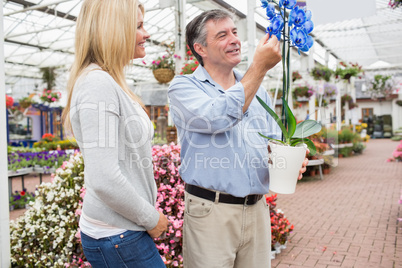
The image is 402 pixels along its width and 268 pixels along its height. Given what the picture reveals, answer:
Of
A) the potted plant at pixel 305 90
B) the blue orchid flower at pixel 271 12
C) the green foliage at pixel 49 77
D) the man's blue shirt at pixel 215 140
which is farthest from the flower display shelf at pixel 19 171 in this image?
the green foliage at pixel 49 77

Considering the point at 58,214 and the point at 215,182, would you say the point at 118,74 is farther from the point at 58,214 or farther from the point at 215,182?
the point at 58,214

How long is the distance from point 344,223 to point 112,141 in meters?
4.22

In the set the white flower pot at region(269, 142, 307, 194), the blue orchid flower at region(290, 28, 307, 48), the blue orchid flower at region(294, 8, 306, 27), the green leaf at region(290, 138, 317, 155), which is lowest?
the white flower pot at region(269, 142, 307, 194)

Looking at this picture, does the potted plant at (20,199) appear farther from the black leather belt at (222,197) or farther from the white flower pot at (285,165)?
the white flower pot at (285,165)

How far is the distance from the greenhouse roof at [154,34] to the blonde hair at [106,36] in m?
6.34

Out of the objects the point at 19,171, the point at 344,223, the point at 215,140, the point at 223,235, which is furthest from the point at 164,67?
the point at 223,235

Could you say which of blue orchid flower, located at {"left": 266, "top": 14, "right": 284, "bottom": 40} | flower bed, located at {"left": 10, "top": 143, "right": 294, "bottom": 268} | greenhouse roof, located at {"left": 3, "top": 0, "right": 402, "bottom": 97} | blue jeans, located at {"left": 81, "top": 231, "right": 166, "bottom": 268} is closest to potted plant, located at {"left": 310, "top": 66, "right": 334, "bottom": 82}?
greenhouse roof, located at {"left": 3, "top": 0, "right": 402, "bottom": 97}

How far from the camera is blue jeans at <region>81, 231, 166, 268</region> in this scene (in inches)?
42.4

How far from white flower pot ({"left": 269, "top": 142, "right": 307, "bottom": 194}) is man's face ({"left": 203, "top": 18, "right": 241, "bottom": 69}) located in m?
0.41

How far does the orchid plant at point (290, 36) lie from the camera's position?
4.21 ft

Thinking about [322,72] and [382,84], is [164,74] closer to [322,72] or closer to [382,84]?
[322,72]

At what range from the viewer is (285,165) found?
4.40ft

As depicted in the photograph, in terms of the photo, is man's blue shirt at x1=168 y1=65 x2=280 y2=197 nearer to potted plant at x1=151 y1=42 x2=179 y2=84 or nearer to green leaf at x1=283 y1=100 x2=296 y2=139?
green leaf at x1=283 y1=100 x2=296 y2=139

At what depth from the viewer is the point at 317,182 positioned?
7.59 meters
